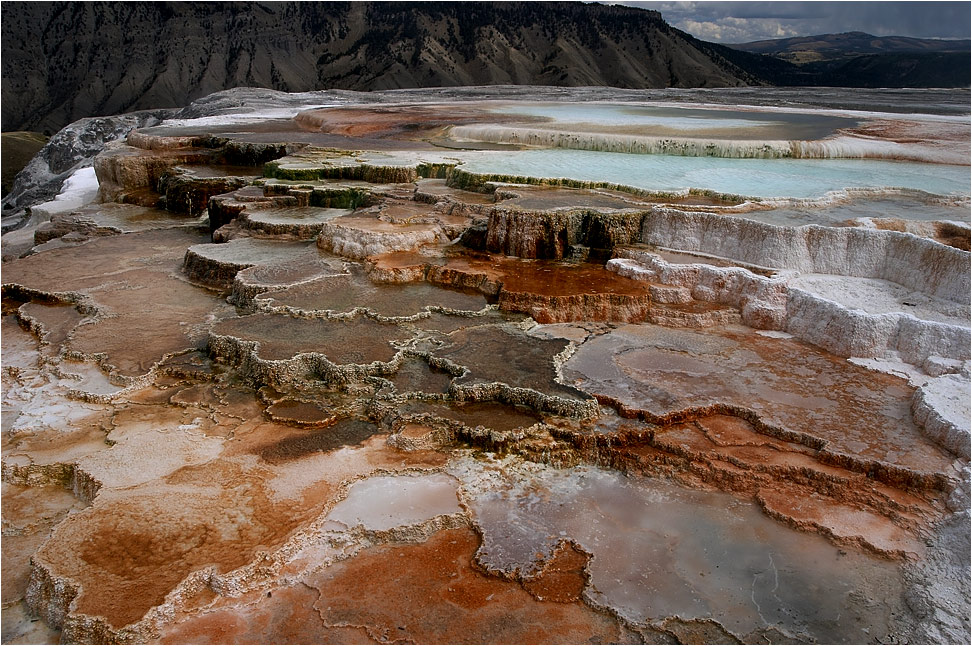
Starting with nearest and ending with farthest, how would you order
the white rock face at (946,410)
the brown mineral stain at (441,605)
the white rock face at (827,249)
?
the brown mineral stain at (441,605) < the white rock face at (946,410) < the white rock face at (827,249)

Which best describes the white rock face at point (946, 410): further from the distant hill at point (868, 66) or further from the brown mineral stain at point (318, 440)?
the distant hill at point (868, 66)

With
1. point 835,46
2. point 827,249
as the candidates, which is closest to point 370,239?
point 827,249

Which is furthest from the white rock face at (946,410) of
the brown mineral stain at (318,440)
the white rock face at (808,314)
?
the brown mineral stain at (318,440)

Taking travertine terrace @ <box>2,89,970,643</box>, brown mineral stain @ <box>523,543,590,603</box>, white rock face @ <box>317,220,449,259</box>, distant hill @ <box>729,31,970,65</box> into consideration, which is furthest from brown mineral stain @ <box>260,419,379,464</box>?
distant hill @ <box>729,31,970,65</box>

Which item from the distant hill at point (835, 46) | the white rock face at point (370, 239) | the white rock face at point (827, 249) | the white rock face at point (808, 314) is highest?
the distant hill at point (835, 46)

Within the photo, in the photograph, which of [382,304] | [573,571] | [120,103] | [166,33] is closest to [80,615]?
[573,571]

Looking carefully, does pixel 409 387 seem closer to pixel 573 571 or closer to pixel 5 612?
pixel 573 571

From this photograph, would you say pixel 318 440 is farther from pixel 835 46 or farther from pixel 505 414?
pixel 835 46
